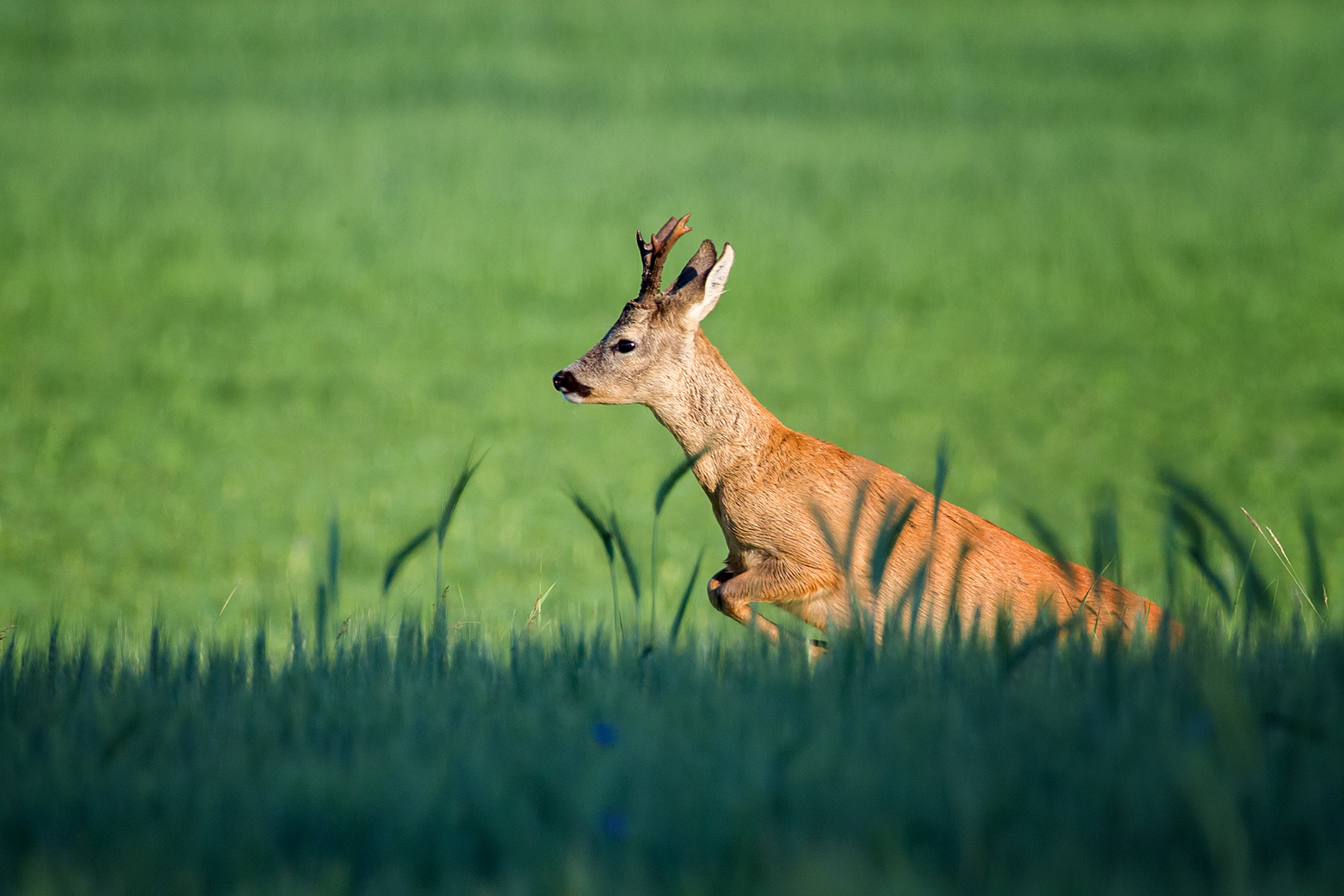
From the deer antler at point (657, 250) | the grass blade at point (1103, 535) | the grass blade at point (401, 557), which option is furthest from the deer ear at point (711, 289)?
the grass blade at point (1103, 535)

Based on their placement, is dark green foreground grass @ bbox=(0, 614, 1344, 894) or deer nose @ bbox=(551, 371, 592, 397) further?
deer nose @ bbox=(551, 371, 592, 397)

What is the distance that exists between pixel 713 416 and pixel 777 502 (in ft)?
1.82

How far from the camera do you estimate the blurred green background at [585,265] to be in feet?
A: 38.6

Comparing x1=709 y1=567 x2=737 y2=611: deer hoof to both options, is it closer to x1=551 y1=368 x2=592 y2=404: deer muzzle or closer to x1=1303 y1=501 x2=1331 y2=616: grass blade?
x1=551 y1=368 x2=592 y2=404: deer muzzle

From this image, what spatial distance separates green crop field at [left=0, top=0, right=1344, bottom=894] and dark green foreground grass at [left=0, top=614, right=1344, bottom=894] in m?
0.01

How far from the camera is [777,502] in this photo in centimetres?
477

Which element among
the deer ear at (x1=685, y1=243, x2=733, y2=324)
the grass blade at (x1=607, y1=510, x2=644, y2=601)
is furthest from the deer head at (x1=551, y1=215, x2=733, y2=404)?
the grass blade at (x1=607, y1=510, x2=644, y2=601)

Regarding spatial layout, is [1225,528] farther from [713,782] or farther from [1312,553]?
[713,782]

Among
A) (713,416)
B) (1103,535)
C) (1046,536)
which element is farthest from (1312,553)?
(713,416)

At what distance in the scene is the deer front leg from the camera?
4.55 meters

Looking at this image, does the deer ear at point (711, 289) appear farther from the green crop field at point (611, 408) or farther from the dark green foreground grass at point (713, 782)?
the dark green foreground grass at point (713, 782)

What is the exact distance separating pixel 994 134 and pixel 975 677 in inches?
939

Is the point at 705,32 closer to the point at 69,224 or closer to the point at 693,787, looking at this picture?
the point at 69,224

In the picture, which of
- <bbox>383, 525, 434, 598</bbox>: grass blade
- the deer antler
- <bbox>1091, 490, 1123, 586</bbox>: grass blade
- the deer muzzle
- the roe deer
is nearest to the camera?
<bbox>1091, 490, 1123, 586</bbox>: grass blade
